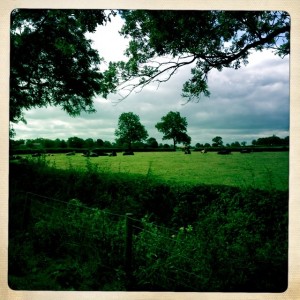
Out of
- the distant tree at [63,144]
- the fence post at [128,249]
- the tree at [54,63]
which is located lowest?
the fence post at [128,249]

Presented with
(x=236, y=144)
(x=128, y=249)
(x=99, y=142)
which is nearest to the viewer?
(x=128, y=249)

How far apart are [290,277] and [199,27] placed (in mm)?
3178

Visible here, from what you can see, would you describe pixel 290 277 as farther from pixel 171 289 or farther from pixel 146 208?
pixel 146 208

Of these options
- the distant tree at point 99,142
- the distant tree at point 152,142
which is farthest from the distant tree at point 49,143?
the distant tree at point 152,142

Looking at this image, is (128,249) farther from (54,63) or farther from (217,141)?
(54,63)

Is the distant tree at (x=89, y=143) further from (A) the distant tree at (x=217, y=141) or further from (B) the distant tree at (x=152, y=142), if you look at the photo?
(A) the distant tree at (x=217, y=141)

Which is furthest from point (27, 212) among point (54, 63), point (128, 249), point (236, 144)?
point (236, 144)

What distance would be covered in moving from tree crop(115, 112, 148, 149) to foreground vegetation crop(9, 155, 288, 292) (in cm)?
72

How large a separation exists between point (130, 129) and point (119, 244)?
1531 mm

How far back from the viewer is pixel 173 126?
4582mm

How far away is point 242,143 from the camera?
4633 millimetres

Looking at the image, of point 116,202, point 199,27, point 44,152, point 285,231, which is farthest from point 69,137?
point 285,231

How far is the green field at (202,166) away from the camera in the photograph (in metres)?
4.56

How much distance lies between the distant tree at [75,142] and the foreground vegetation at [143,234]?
0.58 metres
